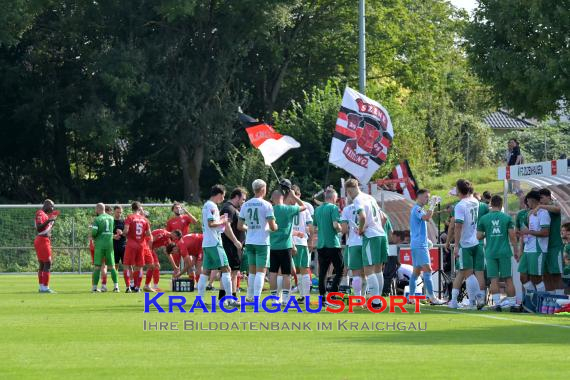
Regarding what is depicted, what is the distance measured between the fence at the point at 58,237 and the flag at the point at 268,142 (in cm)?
1061

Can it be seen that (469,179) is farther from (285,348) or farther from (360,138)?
(285,348)

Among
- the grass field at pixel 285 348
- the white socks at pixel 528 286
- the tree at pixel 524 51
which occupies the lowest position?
the grass field at pixel 285 348

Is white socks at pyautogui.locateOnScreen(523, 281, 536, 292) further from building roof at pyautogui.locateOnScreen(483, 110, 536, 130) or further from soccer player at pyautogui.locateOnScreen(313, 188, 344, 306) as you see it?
building roof at pyautogui.locateOnScreen(483, 110, 536, 130)

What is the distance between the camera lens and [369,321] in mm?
17094

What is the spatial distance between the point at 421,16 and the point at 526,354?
5419 centimetres

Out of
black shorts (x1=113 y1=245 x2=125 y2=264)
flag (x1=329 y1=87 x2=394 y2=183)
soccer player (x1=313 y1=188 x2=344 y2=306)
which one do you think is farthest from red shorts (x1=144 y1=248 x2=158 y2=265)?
soccer player (x1=313 y1=188 x2=344 y2=306)

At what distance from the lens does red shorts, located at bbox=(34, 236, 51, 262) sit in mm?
27734

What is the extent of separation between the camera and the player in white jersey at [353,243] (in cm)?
1992

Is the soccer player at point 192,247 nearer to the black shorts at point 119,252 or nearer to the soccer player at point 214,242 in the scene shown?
the black shorts at point 119,252


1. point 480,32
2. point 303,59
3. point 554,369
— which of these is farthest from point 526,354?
point 303,59

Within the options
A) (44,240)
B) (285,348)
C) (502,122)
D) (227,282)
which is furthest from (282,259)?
(502,122)

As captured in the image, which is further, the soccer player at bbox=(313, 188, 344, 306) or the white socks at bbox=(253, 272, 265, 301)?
the soccer player at bbox=(313, 188, 344, 306)

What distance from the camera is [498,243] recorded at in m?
20.3

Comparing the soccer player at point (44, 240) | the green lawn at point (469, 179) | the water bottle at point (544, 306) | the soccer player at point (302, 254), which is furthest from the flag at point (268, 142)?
the green lawn at point (469, 179)
